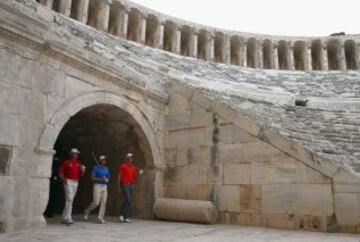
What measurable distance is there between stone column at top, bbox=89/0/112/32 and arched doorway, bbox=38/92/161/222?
15.3 metres

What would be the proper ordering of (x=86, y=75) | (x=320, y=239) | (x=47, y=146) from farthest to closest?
1. (x=86, y=75)
2. (x=47, y=146)
3. (x=320, y=239)

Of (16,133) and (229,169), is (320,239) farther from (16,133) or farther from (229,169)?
(16,133)

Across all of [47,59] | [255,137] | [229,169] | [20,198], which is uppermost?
[47,59]

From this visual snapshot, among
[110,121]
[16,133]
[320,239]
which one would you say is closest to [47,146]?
[16,133]

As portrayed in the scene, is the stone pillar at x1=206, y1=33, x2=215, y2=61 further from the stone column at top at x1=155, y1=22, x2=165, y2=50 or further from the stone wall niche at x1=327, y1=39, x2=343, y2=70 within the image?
the stone wall niche at x1=327, y1=39, x2=343, y2=70

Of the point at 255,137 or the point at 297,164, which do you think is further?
the point at 255,137

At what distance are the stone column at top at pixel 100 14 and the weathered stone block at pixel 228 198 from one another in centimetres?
1815

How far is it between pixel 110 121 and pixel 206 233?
13.3 ft

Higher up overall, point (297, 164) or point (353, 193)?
point (297, 164)

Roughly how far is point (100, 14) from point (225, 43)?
33.6ft

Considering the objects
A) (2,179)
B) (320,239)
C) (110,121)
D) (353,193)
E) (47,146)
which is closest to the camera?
(2,179)

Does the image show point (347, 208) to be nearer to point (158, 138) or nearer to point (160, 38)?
point (158, 138)

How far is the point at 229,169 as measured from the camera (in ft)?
28.1

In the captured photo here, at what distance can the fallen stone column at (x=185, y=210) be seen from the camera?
8094 millimetres
